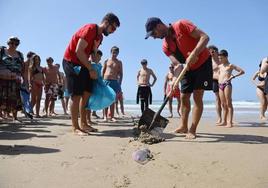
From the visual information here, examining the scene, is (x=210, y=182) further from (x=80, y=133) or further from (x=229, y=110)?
(x=229, y=110)

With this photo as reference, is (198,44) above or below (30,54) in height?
below

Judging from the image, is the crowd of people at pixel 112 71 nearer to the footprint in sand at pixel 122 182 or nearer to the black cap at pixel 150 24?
the black cap at pixel 150 24

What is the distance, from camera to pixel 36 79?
353 inches

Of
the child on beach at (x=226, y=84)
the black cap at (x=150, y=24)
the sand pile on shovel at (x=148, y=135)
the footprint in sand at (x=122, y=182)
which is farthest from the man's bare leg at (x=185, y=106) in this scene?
the footprint in sand at (x=122, y=182)

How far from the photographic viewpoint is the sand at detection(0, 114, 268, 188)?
2501 millimetres

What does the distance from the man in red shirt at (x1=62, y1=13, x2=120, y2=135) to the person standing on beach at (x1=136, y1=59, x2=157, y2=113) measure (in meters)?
4.72

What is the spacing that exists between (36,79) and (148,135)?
214 inches

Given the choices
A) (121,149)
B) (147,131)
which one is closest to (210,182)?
(121,149)

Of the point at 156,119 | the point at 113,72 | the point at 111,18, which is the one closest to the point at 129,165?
the point at 156,119

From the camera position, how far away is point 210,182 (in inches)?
96.3

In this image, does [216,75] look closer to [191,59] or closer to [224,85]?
[224,85]

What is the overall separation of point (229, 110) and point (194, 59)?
110 inches

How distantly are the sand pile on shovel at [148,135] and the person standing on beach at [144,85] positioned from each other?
200 inches

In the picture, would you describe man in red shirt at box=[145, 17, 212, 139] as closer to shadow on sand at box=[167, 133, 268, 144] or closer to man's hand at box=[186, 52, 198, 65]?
man's hand at box=[186, 52, 198, 65]
